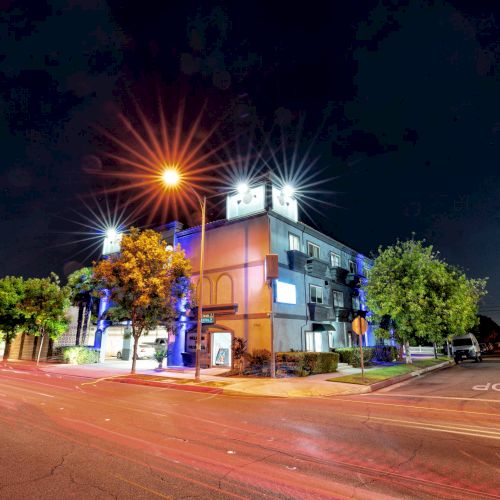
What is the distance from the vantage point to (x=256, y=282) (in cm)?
2300

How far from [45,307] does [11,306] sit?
14.6 ft

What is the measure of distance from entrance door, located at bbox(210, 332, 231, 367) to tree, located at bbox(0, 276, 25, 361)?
59.5 feet

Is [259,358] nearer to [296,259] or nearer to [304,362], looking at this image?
[304,362]

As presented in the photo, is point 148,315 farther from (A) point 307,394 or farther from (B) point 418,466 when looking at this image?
(B) point 418,466

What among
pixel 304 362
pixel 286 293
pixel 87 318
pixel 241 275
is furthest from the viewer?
pixel 87 318

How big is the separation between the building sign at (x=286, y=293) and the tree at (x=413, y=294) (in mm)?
8573

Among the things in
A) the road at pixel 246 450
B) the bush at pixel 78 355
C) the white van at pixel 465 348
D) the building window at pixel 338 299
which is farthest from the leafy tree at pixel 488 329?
the road at pixel 246 450

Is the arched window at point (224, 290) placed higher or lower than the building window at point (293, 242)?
lower

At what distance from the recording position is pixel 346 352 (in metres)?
26.1

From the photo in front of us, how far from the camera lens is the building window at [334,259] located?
103ft

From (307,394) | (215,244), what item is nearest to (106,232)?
(215,244)

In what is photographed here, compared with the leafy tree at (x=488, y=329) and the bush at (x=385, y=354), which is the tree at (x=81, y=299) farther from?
the leafy tree at (x=488, y=329)

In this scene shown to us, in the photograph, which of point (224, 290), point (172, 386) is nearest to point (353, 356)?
point (224, 290)

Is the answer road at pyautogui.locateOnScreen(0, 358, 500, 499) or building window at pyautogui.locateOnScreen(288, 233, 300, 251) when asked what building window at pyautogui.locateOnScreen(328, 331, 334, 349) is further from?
road at pyautogui.locateOnScreen(0, 358, 500, 499)
